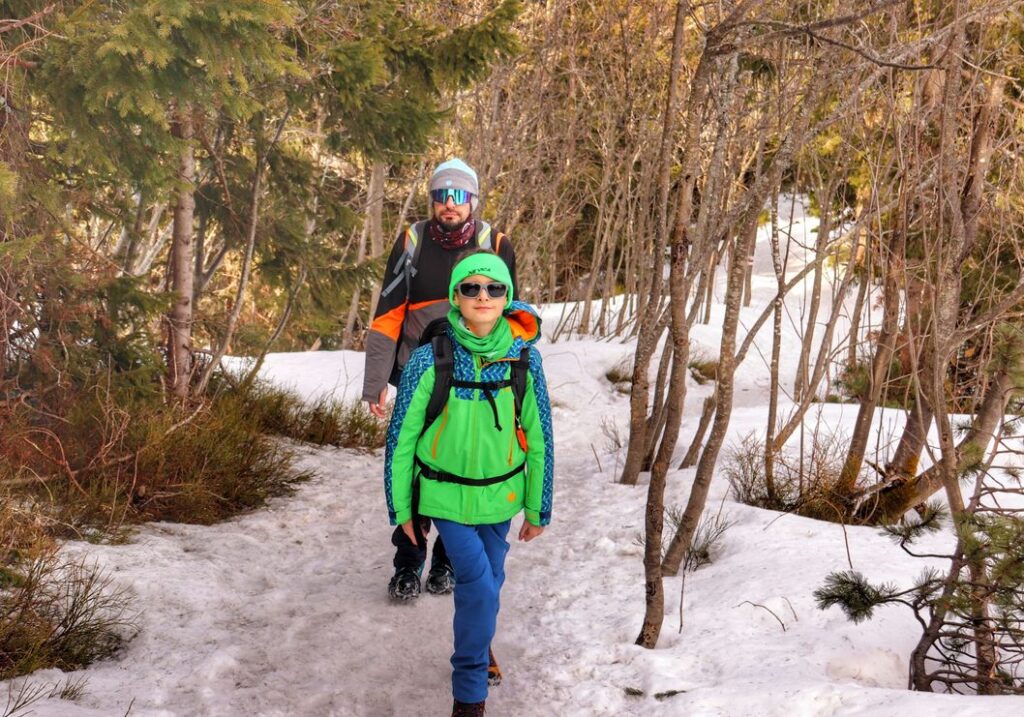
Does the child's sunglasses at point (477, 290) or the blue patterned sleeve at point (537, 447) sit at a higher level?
the child's sunglasses at point (477, 290)

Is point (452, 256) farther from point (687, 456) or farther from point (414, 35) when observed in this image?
point (414, 35)

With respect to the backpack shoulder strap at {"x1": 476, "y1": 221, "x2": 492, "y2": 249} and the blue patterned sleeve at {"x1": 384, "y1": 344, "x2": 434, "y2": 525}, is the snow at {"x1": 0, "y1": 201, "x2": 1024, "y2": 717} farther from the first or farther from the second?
the backpack shoulder strap at {"x1": 476, "y1": 221, "x2": 492, "y2": 249}

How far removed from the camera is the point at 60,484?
4.39 m

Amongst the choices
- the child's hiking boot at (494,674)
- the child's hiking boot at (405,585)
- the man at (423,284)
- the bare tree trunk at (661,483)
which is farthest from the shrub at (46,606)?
the bare tree trunk at (661,483)

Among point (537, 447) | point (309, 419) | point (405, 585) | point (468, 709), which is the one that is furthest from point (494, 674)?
point (309, 419)

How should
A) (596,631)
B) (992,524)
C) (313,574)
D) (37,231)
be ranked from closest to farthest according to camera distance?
1. (992,524)
2. (596,631)
3. (313,574)
4. (37,231)

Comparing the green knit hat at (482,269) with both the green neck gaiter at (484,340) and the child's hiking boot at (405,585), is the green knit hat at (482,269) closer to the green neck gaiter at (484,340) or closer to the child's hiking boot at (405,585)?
the green neck gaiter at (484,340)

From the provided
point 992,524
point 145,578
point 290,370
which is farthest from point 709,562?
point 290,370

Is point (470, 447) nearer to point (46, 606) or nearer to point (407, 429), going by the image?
point (407, 429)

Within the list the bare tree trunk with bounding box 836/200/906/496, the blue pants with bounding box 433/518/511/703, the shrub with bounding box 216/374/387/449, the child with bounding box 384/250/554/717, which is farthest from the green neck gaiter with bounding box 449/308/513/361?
the shrub with bounding box 216/374/387/449

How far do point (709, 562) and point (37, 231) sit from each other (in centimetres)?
434

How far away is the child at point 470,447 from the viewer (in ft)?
9.77

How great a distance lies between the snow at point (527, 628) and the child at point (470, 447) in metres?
0.44

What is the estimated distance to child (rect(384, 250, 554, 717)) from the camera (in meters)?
2.98
